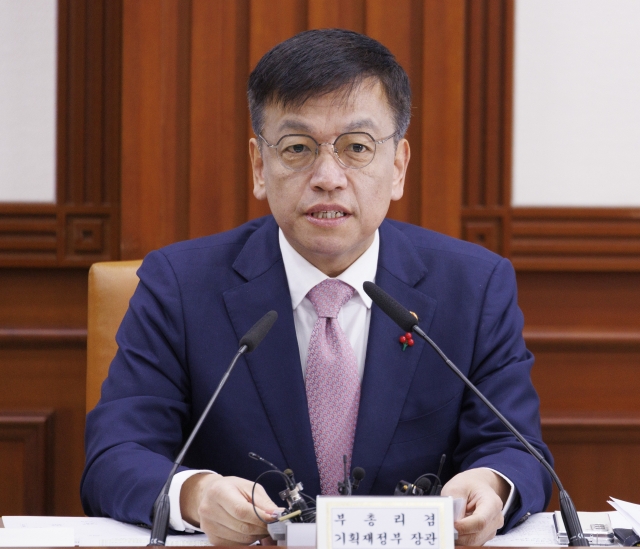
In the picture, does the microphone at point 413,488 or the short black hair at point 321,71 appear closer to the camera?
the microphone at point 413,488

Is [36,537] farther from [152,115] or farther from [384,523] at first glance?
[152,115]

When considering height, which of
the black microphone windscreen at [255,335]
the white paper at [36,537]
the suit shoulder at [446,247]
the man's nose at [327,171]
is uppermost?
the man's nose at [327,171]

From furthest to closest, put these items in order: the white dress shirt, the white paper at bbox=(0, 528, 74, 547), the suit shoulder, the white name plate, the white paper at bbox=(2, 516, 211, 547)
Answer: the suit shoulder, the white dress shirt, the white paper at bbox=(2, 516, 211, 547), the white paper at bbox=(0, 528, 74, 547), the white name plate

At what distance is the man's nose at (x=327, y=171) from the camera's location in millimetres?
1529

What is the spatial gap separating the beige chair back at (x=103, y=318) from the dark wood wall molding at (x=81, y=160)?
58cm

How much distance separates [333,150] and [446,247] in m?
0.42

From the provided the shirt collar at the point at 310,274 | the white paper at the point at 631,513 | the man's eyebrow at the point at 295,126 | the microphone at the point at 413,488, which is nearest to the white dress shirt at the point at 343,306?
the shirt collar at the point at 310,274

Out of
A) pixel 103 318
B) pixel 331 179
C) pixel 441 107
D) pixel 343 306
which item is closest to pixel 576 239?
pixel 441 107

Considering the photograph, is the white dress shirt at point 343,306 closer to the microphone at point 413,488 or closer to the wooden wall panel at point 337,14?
the microphone at point 413,488

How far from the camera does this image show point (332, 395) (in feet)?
5.17

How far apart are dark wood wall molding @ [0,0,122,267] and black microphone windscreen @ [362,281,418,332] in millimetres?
1320

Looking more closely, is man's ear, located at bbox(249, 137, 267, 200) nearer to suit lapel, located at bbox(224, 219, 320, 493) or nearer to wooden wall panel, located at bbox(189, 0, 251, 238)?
suit lapel, located at bbox(224, 219, 320, 493)

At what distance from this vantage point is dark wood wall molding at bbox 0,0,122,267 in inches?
92.7

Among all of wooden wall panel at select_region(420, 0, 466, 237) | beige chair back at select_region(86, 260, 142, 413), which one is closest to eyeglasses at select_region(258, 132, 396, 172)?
beige chair back at select_region(86, 260, 142, 413)
